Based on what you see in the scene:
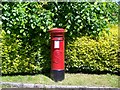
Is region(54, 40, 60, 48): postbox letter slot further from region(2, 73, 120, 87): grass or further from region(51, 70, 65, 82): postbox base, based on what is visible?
region(2, 73, 120, 87): grass

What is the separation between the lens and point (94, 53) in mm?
6262

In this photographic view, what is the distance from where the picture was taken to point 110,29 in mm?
6488

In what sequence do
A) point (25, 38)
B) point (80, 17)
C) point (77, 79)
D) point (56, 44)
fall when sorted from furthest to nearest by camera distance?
point (25, 38) → point (80, 17) → point (77, 79) → point (56, 44)

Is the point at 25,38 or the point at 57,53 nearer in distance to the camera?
the point at 57,53

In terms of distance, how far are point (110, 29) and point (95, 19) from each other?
514mm

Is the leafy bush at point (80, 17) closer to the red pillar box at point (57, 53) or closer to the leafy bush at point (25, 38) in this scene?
the leafy bush at point (25, 38)

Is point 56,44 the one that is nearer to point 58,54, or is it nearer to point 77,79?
point 58,54

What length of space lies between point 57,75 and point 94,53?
0.99 m

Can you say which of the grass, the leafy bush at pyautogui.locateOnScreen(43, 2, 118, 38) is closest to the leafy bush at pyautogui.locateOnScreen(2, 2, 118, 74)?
the leafy bush at pyautogui.locateOnScreen(43, 2, 118, 38)

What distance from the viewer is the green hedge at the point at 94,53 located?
6.25 m

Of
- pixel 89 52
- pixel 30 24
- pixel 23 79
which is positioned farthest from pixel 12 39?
Answer: pixel 89 52

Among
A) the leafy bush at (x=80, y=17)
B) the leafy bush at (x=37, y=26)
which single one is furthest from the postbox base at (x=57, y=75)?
the leafy bush at (x=80, y=17)

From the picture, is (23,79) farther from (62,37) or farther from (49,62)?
(62,37)

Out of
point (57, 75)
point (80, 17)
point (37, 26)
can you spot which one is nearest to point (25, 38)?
point (37, 26)
